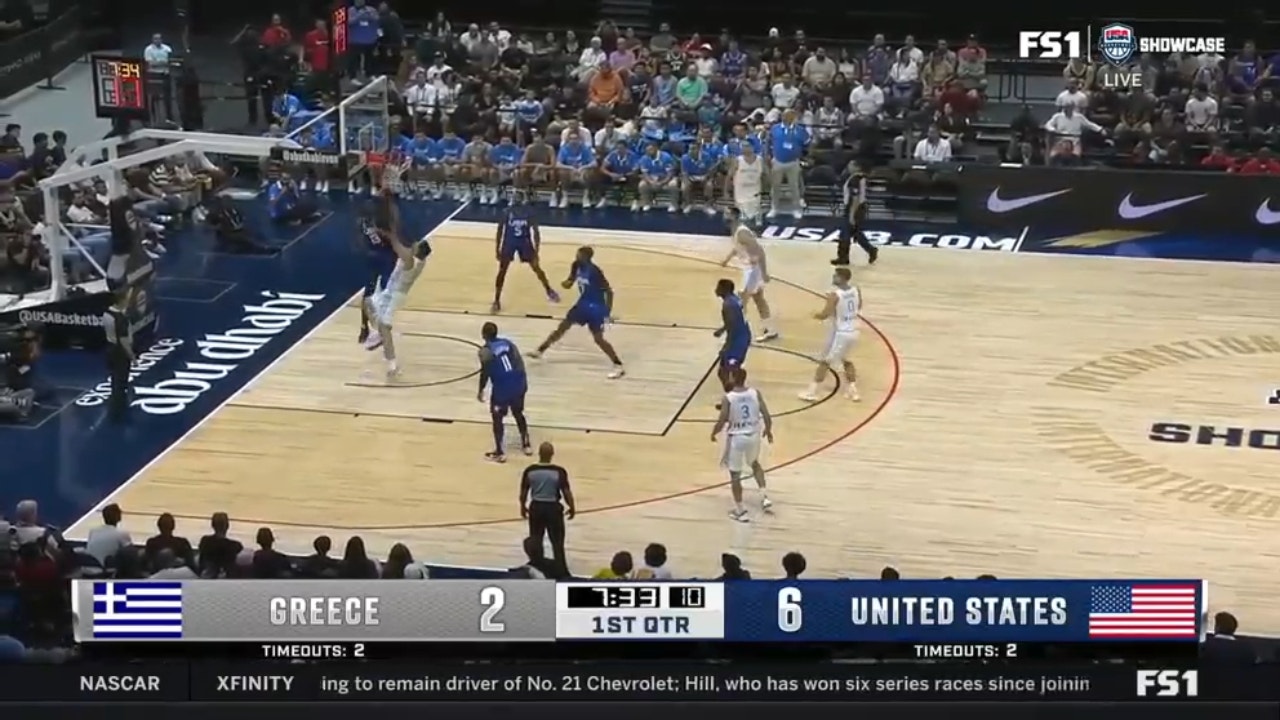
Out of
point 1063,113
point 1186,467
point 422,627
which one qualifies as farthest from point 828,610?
point 1063,113

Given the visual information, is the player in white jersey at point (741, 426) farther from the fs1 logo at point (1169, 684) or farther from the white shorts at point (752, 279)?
the fs1 logo at point (1169, 684)

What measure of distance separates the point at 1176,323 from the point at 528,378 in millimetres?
7879

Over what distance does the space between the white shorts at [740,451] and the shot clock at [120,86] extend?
9.15m

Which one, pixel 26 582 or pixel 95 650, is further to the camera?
pixel 26 582

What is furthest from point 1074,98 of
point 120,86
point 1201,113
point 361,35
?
point 120,86

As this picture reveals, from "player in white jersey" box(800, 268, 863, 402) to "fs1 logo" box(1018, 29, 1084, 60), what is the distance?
12.1 metres

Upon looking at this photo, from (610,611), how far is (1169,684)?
3.77 metres

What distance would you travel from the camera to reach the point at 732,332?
75.3 ft

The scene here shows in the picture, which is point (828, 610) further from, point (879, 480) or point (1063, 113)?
point (1063, 113)

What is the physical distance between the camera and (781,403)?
2392cm

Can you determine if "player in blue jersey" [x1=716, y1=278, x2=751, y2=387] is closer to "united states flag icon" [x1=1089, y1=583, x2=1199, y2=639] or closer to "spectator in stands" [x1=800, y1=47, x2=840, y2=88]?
"united states flag icon" [x1=1089, y1=583, x2=1199, y2=639]

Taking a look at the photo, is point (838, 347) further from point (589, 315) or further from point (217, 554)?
point (217, 554)

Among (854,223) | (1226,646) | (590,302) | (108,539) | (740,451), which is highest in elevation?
(854,223)

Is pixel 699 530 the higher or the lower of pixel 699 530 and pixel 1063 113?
the lower
